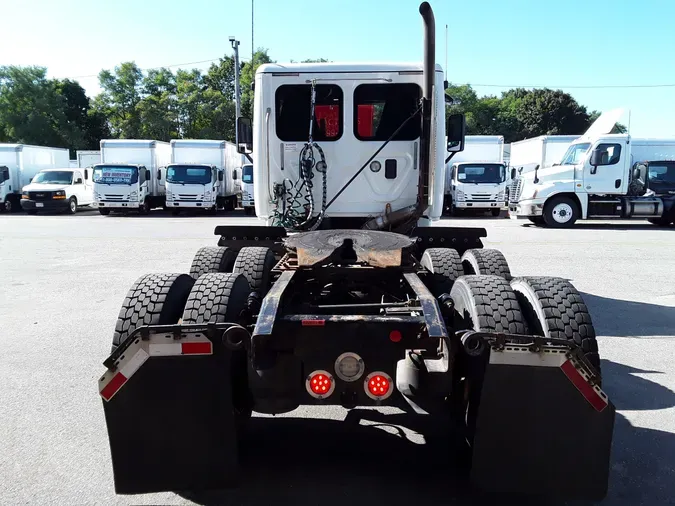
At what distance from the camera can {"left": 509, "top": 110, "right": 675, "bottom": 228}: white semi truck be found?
59.6ft

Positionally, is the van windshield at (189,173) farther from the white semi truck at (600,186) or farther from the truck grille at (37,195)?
the white semi truck at (600,186)

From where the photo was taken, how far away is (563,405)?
254 centimetres

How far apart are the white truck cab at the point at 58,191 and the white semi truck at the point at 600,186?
63.7ft

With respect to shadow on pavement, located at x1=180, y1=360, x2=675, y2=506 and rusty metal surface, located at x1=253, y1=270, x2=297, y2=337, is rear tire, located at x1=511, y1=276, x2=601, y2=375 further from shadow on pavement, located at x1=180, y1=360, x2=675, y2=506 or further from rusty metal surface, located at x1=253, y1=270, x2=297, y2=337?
rusty metal surface, located at x1=253, y1=270, x2=297, y2=337

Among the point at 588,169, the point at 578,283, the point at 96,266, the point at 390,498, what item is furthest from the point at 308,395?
the point at 588,169

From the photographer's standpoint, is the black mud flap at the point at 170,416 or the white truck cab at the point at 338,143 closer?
the black mud flap at the point at 170,416

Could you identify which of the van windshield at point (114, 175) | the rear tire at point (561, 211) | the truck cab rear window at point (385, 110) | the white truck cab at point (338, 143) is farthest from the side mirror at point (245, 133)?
the van windshield at point (114, 175)

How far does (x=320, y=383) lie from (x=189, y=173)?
75.8 ft

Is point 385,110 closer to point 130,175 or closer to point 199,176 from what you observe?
point 199,176

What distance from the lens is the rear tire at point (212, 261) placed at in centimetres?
512

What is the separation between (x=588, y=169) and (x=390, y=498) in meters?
17.7

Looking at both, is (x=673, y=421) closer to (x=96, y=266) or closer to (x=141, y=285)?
(x=141, y=285)

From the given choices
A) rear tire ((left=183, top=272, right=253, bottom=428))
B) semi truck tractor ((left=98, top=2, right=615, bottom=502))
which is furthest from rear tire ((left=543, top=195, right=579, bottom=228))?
rear tire ((left=183, top=272, right=253, bottom=428))

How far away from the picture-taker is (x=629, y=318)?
6836mm
